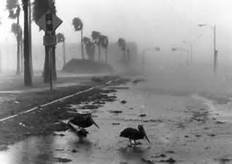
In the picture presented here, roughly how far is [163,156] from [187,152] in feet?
2.68

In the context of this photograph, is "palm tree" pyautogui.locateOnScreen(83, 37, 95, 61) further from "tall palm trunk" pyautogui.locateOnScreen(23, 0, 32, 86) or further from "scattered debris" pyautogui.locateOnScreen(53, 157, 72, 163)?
"scattered debris" pyautogui.locateOnScreen(53, 157, 72, 163)

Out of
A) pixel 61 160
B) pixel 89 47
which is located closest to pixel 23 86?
pixel 61 160

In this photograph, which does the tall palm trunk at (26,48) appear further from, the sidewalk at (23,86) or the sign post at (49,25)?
the sign post at (49,25)

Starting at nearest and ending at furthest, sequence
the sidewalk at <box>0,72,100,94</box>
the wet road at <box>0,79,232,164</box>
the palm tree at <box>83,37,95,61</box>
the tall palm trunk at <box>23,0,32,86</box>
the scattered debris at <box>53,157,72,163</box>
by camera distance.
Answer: the scattered debris at <box>53,157,72,163</box> < the wet road at <box>0,79,232,164</box> < the sidewalk at <box>0,72,100,94</box> < the tall palm trunk at <box>23,0,32,86</box> < the palm tree at <box>83,37,95,61</box>

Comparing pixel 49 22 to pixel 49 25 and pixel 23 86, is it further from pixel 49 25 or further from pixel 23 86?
pixel 23 86

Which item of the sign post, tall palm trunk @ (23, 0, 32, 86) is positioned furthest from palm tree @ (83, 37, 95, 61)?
the sign post

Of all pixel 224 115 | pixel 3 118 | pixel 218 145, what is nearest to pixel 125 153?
pixel 218 145

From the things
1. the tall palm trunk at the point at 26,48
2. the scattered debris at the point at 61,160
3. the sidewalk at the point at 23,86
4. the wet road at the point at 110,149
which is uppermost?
the tall palm trunk at the point at 26,48

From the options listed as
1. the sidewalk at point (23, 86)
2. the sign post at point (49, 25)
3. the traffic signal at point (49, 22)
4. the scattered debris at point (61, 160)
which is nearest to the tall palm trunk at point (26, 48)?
the sidewalk at point (23, 86)

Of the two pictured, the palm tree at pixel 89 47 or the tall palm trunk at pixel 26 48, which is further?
the palm tree at pixel 89 47

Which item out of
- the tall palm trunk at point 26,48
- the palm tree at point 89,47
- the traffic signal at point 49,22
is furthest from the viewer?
the palm tree at point 89,47

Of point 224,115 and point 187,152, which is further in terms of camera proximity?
point 224,115

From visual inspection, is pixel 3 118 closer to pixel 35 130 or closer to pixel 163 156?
pixel 35 130

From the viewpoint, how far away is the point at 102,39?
600 ft
